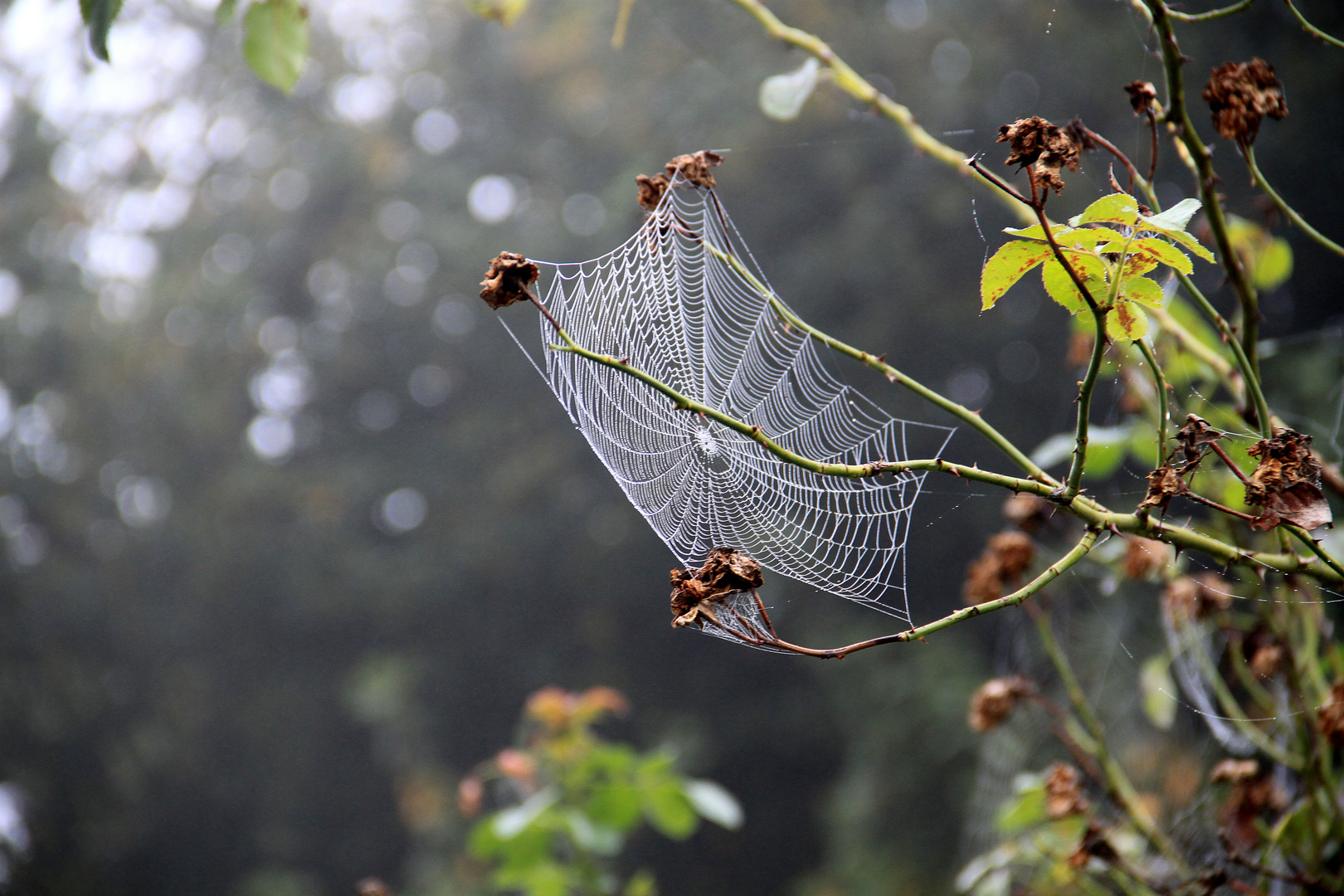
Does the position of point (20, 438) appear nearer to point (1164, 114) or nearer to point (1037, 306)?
point (1037, 306)

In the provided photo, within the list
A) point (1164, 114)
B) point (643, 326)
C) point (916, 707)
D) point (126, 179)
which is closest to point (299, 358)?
point (126, 179)

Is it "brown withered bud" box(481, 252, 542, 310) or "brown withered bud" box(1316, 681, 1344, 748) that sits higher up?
"brown withered bud" box(481, 252, 542, 310)

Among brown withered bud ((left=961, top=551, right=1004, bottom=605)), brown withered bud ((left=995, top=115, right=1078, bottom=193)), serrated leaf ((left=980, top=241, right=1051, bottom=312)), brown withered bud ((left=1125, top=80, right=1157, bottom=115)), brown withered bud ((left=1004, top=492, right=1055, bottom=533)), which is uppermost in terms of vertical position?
brown withered bud ((left=1125, top=80, right=1157, bottom=115))

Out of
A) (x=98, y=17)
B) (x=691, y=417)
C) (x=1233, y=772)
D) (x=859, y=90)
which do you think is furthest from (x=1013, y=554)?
(x=98, y=17)

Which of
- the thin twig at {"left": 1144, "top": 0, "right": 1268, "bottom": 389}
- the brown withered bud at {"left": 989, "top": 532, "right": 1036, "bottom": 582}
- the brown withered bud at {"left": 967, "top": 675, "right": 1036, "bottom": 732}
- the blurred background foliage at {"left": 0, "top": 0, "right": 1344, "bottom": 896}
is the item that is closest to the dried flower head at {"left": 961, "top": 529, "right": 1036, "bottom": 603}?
the brown withered bud at {"left": 989, "top": 532, "right": 1036, "bottom": 582}

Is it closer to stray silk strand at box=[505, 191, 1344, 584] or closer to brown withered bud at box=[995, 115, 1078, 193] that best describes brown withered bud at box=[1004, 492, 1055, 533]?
stray silk strand at box=[505, 191, 1344, 584]

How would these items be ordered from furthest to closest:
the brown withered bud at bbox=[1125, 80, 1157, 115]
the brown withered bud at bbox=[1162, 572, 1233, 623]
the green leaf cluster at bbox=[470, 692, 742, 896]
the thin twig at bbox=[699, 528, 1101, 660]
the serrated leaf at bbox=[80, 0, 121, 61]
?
the green leaf cluster at bbox=[470, 692, 742, 896] → the brown withered bud at bbox=[1162, 572, 1233, 623] → the serrated leaf at bbox=[80, 0, 121, 61] → the brown withered bud at bbox=[1125, 80, 1157, 115] → the thin twig at bbox=[699, 528, 1101, 660]
